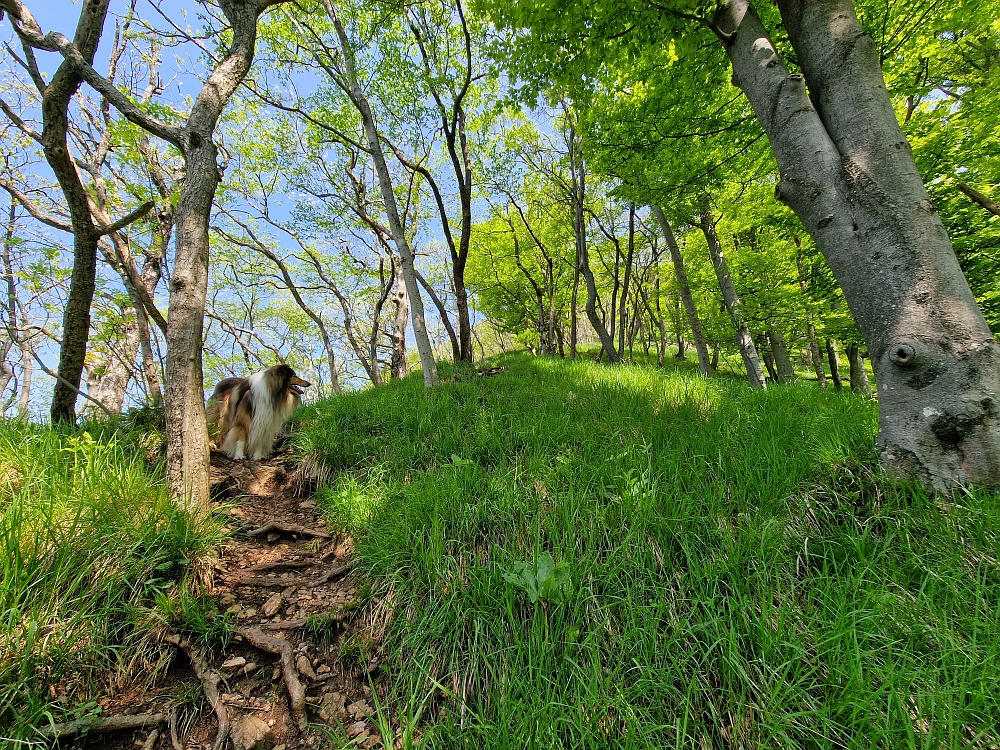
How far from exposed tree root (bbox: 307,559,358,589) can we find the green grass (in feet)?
0.63

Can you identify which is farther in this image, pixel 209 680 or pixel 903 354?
pixel 903 354

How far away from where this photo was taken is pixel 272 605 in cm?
204

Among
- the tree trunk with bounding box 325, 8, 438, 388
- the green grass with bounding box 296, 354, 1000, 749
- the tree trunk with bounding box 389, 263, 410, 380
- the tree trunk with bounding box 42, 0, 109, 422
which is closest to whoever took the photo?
the green grass with bounding box 296, 354, 1000, 749

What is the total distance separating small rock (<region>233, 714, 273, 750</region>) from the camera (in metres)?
1.37

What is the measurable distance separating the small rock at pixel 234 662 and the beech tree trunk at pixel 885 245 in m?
3.61

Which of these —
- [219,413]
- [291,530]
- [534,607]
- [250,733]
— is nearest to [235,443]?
[219,413]

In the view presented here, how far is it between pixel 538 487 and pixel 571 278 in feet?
54.5

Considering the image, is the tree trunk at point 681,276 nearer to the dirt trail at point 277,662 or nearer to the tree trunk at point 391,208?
the tree trunk at point 391,208

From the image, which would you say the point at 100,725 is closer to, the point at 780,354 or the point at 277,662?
the point at 277,662

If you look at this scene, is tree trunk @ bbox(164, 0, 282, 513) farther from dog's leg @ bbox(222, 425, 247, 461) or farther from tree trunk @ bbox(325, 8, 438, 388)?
tree trunk @ bbox(325, 8, 438, 388)

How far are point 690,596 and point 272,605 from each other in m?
2.36

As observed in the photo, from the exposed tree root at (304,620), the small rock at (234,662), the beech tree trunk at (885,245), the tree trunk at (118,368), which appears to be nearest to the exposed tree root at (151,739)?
the small rock at (234,662)

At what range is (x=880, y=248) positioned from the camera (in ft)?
6.33

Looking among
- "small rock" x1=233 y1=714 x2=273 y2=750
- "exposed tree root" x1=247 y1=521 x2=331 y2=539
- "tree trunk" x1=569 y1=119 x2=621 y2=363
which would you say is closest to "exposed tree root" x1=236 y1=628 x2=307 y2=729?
"small rock" x1=233 y1=714 x2=273 y2=750
